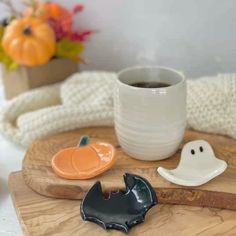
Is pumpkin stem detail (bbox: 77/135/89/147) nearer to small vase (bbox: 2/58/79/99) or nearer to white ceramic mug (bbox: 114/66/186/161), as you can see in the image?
white ceramic mug (bbox: 114/66/186/161)

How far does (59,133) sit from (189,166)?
22 cm

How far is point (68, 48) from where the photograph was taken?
893mm

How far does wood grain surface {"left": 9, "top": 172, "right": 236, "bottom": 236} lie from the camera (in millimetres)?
530

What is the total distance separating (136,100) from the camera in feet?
2.01

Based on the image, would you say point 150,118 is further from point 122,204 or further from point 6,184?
point 6,184

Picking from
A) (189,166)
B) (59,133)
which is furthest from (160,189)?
(59,133)

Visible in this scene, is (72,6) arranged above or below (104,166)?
above

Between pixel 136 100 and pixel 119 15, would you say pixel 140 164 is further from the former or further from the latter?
pixel 119 15

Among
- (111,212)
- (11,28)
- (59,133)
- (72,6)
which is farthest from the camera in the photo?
(72,6)

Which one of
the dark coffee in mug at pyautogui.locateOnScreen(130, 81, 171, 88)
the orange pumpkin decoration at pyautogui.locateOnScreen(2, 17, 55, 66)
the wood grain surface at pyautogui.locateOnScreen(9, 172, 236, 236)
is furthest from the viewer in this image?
the orange pumpkin decoration at pyautogui.locateOnScreen(2, 17, 55, 66)

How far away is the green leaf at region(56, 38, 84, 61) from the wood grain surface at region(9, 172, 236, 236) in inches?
14.5

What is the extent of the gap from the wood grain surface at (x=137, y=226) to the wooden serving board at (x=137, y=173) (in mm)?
10

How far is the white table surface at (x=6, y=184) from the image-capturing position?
0.58m

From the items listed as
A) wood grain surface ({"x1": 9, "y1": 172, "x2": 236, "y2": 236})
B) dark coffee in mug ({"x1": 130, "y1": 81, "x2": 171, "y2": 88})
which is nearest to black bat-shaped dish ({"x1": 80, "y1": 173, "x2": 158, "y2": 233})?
wood grain surface ({"x1": 9, "y1": 172, "x2": 236, "y2": 236})
